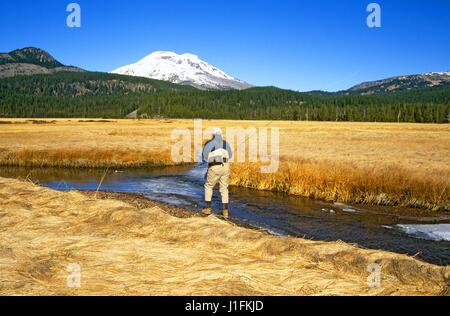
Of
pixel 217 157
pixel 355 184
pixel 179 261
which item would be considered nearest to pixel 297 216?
pixel 217 157

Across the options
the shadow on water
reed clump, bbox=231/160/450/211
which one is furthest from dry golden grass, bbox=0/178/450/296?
reed clump, bbox=231/160/450/211

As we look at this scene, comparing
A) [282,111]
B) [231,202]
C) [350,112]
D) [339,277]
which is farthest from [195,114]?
[339,277]

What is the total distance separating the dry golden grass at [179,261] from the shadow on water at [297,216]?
1.92 metres

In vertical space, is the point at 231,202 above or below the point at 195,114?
below

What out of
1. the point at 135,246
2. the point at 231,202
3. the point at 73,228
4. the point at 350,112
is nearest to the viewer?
the point at 135,246

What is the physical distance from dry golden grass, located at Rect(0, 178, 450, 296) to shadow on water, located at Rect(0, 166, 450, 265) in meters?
1.92

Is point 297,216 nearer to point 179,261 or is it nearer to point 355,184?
point 355,184

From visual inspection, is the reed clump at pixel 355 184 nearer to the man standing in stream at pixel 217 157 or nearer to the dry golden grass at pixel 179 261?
the man standing in stream at pixel 217 157

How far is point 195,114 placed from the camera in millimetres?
188625

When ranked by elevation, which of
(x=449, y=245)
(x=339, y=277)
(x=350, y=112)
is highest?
(x=350, y=112)

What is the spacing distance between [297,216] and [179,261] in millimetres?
9332

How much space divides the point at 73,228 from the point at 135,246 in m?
2.25

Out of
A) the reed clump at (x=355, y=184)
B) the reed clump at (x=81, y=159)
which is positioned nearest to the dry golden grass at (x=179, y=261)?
the reed clump at (x=355, y=184)
